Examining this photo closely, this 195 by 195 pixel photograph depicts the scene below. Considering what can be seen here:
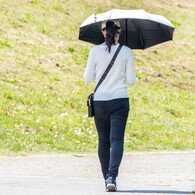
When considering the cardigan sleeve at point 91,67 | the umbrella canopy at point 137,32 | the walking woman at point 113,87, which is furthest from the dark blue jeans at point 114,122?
the umbrella canopy at point 137,32

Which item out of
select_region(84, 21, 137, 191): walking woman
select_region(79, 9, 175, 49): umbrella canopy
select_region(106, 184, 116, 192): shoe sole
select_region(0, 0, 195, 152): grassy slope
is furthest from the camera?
select_region(0, 0, 195, 152): grassy slope

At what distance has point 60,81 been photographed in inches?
808

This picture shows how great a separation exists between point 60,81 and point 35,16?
7871 millimetres

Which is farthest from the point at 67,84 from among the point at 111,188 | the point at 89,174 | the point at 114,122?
the point at 111,188

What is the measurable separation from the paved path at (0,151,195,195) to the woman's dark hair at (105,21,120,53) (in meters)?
1.71

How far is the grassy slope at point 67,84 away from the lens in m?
14.3

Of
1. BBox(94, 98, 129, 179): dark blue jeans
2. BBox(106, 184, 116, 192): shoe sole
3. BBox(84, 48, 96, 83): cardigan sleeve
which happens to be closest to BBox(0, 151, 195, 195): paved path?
BBox(106, 184, 116, 192): shoe sole

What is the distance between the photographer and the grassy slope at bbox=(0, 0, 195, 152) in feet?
46.9

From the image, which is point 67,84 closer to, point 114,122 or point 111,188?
point 114,122

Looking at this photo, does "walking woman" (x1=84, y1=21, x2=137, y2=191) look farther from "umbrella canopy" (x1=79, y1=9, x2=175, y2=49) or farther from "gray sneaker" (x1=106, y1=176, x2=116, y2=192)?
"umbrella canopy" (x1=79, y1=9, x2=175, y2=49)

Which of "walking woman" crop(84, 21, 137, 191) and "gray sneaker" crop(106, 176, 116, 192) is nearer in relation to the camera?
"gray sneaker" crop(106, 176, 116, 192)

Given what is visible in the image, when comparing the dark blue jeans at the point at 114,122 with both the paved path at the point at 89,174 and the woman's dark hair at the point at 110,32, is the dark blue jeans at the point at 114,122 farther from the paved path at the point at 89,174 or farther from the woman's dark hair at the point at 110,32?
the woman's dark hair at the point at 110,32

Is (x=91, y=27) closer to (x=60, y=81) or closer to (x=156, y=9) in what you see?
(x=60, y=81)

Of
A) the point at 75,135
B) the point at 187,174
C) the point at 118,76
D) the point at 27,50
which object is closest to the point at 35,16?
the point at 27,50
